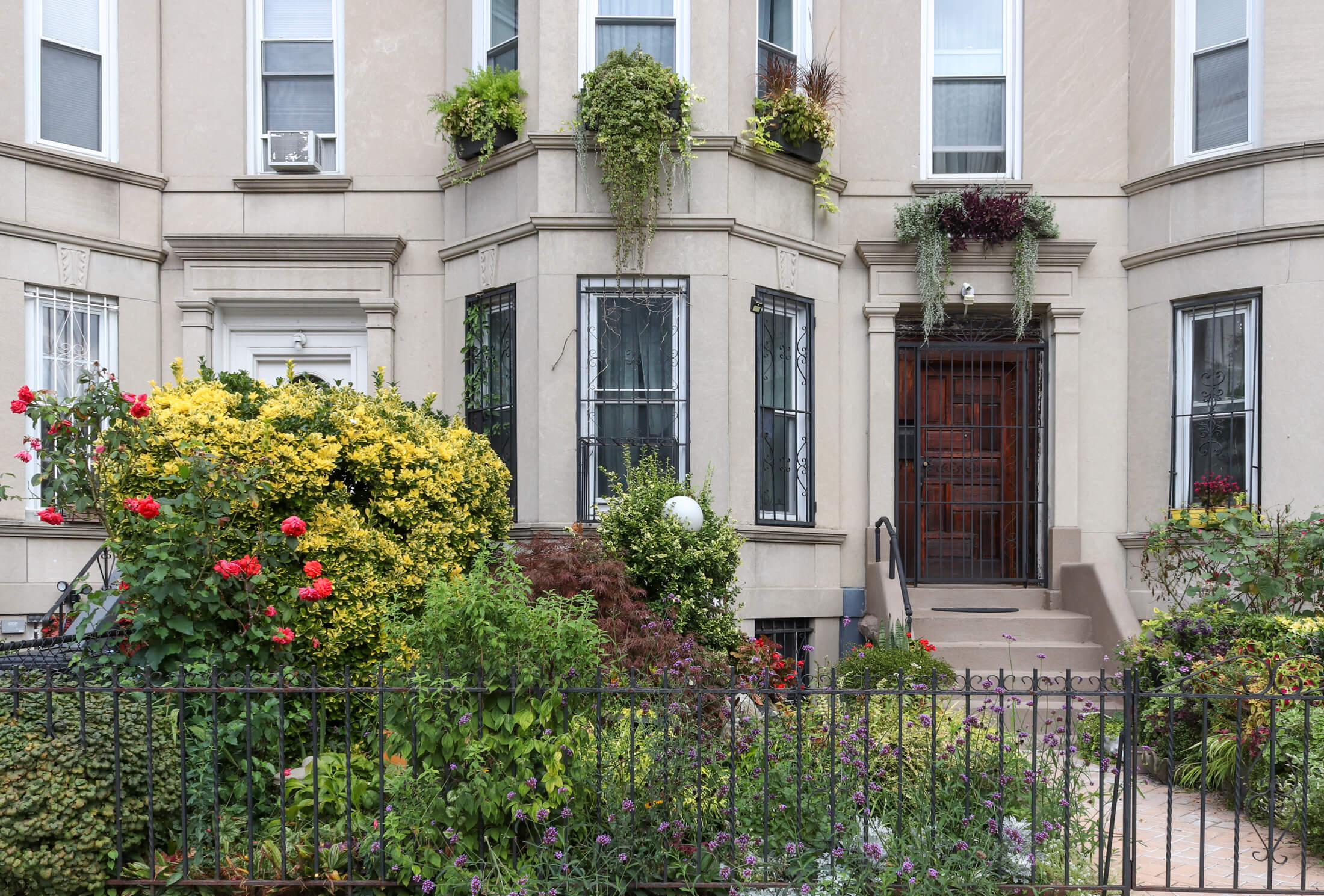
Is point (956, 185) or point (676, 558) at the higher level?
point (956, 185)

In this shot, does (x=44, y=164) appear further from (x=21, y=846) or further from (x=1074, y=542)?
(x=1074, y=542)

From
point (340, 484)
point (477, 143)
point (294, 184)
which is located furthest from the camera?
point (294, 184)

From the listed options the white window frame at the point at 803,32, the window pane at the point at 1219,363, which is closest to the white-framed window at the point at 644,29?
the white window frame at the point at 803,32

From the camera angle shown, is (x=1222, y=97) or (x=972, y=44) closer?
(x=1222, y=97)

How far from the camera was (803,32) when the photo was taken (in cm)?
886

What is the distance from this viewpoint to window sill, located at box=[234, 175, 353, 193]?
8.87 meters

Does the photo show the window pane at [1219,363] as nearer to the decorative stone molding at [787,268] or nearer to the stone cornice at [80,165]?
the decorative stone molding at [787,268]

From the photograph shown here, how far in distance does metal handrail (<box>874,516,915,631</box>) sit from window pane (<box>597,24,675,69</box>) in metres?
4.17

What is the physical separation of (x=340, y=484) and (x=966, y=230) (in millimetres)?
5908

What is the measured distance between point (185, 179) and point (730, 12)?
4.92m

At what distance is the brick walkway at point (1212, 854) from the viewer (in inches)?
179

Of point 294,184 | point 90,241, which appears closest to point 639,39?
point 294,184

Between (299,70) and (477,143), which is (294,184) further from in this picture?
(477,143)

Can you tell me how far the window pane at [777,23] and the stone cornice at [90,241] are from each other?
5.56 meters
